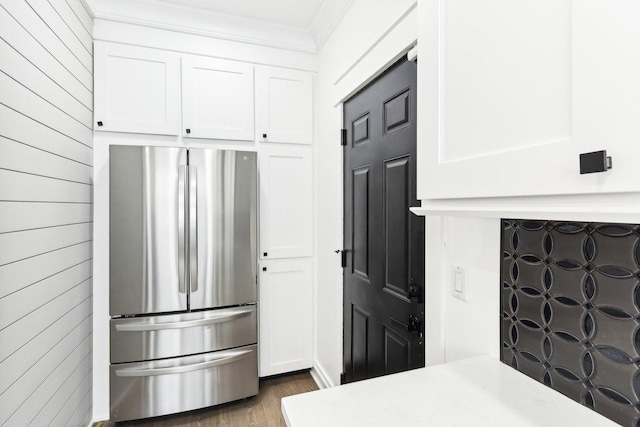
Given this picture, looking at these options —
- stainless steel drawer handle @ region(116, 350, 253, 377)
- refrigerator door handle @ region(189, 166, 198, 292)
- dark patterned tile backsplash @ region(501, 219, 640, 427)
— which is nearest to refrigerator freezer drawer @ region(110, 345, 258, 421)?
stainless steel drawer handle @ region(116, 350, 253, 377)

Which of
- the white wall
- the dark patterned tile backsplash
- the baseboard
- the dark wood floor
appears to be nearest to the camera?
the dark patterned tile backsplash

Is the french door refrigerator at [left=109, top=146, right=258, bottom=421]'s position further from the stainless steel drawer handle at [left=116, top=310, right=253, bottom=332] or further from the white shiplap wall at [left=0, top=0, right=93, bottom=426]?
the white shiplap wall at [left=0, top=0, right=93, bottom=426]

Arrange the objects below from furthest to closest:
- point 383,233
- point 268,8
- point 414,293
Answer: point 268,8
point 383,233
point 414,293

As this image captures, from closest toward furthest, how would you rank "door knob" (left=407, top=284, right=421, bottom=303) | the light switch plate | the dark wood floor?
the light switch plate
"door knob" (left=407, top=284, right=421, bottom=303)
the dark wood floor

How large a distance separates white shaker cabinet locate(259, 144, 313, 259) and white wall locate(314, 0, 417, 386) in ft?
0.34

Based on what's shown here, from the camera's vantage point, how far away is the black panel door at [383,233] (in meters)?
1.36

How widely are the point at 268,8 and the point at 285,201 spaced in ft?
4.41

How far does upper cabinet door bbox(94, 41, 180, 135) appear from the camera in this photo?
2.04 m

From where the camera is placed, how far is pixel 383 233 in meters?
A: 1.61

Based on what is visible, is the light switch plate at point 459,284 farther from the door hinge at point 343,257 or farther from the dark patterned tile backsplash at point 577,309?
the door hinge at point 343,257

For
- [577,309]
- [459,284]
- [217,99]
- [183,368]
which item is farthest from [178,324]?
[577,309]

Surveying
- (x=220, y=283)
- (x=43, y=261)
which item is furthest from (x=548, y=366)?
(x=43, y=261)

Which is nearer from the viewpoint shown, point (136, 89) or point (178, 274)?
point (178, 274)

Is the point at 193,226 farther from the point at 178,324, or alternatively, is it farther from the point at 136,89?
the point at 136,89
